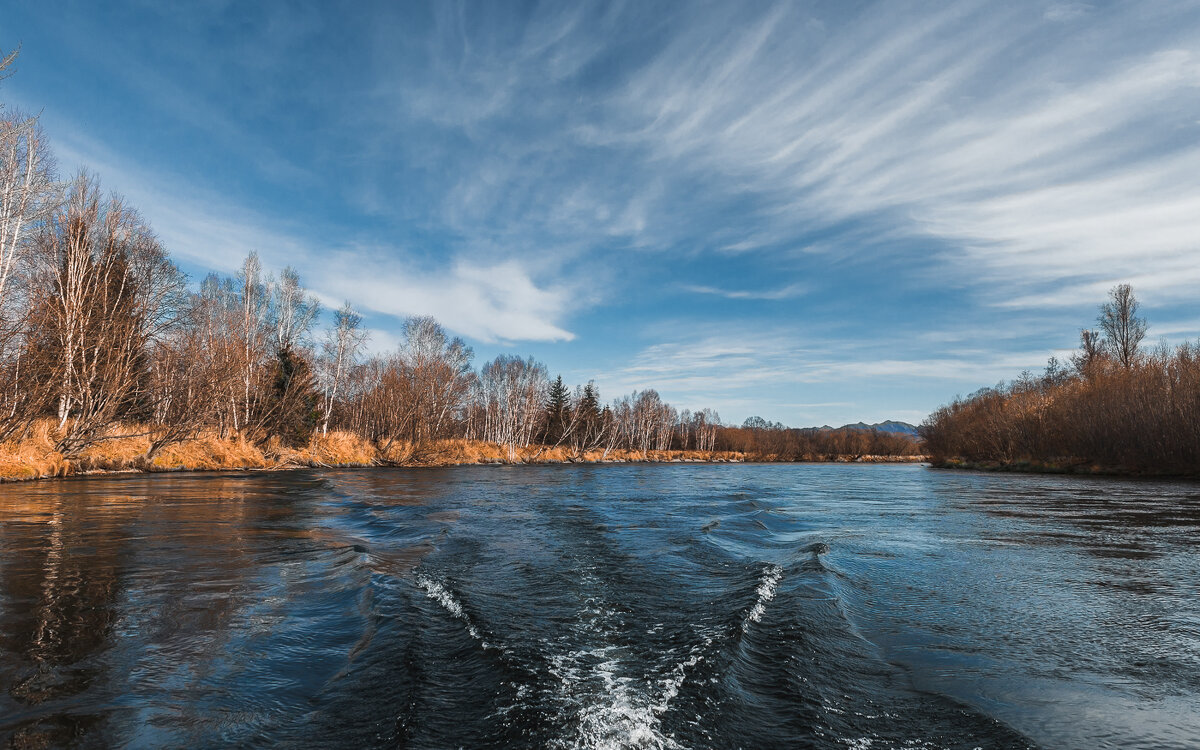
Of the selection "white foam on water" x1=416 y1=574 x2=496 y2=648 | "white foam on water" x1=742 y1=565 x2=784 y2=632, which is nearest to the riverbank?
"white foam on water" x1=416 y1=574 x2=496 y2=648

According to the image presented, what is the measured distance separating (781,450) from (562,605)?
10898 centimetres

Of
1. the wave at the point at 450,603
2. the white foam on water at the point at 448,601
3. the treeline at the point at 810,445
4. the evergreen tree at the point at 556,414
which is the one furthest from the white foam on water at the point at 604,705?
the treeline at the point at 810,445

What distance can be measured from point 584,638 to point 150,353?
1265 inches

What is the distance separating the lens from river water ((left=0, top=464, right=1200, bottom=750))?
3.29 m

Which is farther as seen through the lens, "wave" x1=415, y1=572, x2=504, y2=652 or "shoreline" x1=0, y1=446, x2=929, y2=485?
"shoreline" x1=0, y1=446, x2=929, y2=485

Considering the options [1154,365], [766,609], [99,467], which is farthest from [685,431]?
[766,609]

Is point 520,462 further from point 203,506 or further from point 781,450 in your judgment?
point 781,450

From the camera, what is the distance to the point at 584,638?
4930 mm

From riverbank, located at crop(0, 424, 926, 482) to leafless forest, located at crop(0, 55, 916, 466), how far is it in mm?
291

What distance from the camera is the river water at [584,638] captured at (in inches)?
130

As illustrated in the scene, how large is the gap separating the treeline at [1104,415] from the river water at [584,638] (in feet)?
84.3

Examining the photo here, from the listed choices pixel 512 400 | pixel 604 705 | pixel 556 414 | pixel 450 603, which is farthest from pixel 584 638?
pixel 556 414

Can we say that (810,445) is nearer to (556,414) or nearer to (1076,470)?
(556,414)

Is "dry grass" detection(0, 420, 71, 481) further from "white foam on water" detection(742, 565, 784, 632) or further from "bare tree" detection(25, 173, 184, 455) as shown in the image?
"white foam on water" detection(742, 565, 784, 632)
